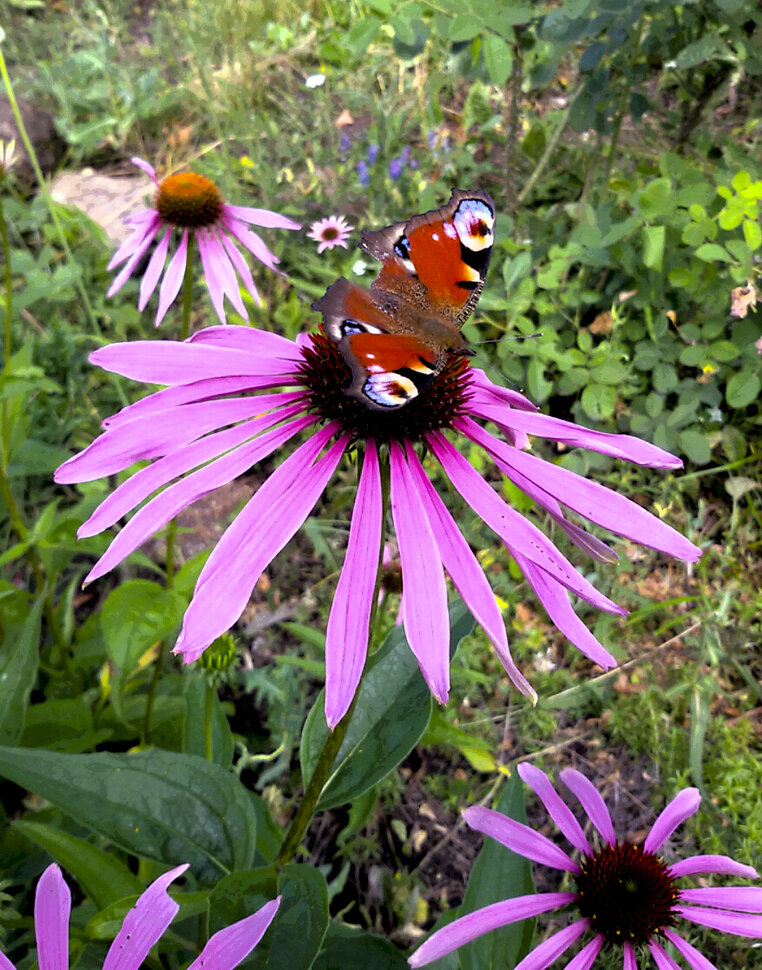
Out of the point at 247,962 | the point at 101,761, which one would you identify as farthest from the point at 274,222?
the point at 247,962

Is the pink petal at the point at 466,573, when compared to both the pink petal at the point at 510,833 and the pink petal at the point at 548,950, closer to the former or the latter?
the pink petal at the point at 510,833

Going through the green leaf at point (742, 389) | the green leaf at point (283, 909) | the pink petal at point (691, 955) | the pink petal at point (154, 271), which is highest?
the pink petal at point (154, 271)

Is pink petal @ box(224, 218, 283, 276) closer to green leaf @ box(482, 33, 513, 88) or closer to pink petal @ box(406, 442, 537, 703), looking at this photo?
green leaf @ box(482, 33, 513, 88)

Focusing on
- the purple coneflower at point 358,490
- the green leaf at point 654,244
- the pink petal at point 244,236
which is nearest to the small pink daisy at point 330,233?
the pink petal at point 244,236

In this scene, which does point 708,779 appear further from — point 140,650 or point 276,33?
point 276,33

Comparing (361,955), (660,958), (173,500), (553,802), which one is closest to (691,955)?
(660,958)

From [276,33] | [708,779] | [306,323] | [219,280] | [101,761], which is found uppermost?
[276,33]
